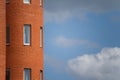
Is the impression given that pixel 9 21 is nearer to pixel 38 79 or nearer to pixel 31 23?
pixel 31 23

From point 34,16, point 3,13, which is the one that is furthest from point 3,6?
point 34,16

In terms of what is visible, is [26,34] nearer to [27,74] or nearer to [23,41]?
[23,41]

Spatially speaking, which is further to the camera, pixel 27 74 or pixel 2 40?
pixel 27 74

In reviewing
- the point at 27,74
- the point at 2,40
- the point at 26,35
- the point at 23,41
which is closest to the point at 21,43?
the point at 23,41

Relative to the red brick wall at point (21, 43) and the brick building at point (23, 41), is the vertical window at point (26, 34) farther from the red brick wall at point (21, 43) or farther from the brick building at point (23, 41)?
the red brick wall at point (21, 43)

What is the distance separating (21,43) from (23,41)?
0.42 m

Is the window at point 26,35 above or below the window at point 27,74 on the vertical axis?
above

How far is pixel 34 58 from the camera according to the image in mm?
68688

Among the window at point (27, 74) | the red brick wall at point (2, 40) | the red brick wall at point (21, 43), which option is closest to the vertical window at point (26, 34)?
the red brick wall at point (21, 43)

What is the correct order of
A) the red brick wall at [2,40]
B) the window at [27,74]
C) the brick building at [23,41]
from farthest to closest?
1. the window at [27,74]
2. the brick building at [23,41]
3. the red brick wall at [2,40]

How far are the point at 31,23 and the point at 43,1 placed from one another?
160 inches

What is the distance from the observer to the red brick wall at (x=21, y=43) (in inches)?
2665

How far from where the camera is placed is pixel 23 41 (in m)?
68.6

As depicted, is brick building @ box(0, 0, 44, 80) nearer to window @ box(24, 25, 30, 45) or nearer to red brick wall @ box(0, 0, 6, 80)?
window @ box(24, 25, 30, 45)
